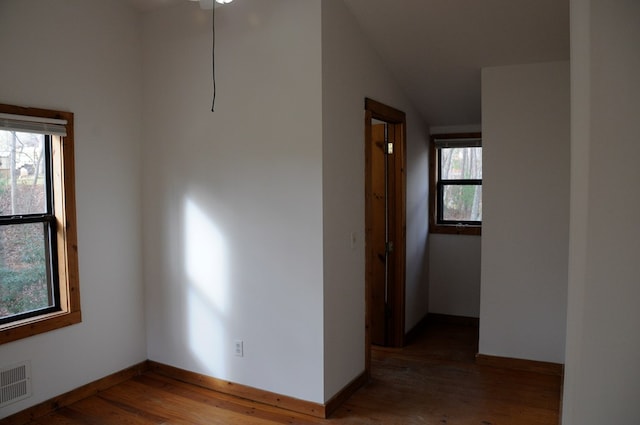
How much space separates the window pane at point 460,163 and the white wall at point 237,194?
258 centimetres

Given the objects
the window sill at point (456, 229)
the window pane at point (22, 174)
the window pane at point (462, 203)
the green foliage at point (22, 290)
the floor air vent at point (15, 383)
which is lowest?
the floor air vent at point (15, 383)

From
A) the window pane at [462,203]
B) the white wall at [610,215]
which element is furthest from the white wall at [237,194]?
the window pane at [462,203]

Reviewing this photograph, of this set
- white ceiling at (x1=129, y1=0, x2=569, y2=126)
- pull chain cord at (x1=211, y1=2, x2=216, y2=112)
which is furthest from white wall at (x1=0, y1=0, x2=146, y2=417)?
pull chain cord at (x1=211, y1=2, x2=216, y2=112)

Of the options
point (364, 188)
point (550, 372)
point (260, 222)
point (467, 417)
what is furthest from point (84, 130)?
point (550, 372)

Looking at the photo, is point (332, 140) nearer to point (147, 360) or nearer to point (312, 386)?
point (312, 386)

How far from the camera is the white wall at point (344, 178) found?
3176 millimetres

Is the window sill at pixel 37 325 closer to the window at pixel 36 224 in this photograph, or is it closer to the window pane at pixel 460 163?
the window at pixel 36 224

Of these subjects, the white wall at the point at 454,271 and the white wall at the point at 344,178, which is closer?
the white wall at the point at 344,178

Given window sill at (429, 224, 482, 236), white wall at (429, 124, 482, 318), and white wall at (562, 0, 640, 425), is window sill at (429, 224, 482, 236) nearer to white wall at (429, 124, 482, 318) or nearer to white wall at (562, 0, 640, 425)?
white wall at (429, 124, 482, 318)

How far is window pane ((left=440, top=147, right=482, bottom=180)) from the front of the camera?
516cm

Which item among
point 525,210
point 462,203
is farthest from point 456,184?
point 525,210

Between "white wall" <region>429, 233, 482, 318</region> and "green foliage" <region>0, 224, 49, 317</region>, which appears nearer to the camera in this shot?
"green foliage" <region>0, 224, 49, 317</region>

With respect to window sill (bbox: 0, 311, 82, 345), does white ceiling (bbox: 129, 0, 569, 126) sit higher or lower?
higher

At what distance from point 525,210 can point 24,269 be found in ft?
12.0
